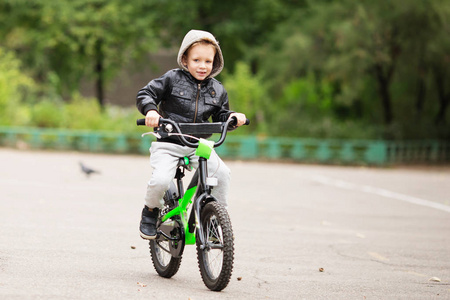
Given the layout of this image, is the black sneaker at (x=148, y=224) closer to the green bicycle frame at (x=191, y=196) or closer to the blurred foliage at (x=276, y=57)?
the green bicycle frame at (x=191, y=196)

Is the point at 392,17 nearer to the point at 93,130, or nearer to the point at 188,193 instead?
the point at 93,130

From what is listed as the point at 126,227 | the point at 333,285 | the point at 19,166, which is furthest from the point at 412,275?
the point at 19,166

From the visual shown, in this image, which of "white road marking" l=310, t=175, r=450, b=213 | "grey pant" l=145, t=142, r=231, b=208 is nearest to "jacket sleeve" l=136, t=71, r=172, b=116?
"grey pant" l=145, t=142, r=231, b=208

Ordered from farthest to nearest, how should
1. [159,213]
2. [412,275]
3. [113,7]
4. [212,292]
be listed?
[113,7] → [412,275] → [159,213] → [212,292]

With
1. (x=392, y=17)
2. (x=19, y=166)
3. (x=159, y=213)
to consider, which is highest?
(x=392, y=17)

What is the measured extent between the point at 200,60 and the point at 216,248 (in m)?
1.46

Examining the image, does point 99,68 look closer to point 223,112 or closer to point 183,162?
point 223,112

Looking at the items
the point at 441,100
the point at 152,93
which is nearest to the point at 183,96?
the point at 152,93

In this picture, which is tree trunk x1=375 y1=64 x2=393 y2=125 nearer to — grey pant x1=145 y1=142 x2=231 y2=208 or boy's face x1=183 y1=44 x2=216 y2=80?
boy's face x1=183 y1=44 x2=216 y2=80

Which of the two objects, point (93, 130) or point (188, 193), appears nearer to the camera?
point (188, 193)

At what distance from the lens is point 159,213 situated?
654cm

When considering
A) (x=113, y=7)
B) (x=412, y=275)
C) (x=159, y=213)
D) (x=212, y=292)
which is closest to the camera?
(x=212, y=292)

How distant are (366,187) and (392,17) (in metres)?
11.5

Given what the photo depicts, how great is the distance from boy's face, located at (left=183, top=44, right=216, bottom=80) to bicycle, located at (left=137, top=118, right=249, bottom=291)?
44 centimetres
